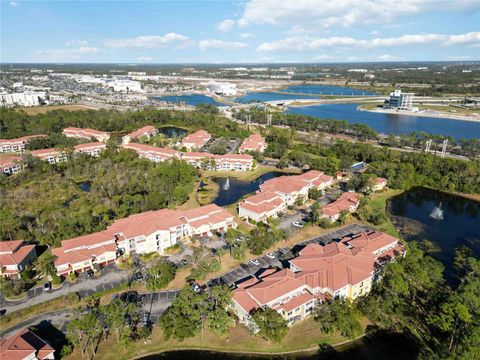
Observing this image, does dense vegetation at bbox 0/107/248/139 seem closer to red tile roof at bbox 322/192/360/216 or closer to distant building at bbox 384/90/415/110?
red tile roof at bbox 322/192/360/216

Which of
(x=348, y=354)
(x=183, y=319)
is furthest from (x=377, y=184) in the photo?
(x=183, y=319)

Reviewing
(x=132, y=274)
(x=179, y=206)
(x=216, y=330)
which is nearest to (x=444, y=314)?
(x=216, y=330)

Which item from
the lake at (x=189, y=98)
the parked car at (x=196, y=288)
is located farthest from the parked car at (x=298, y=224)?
the lake at (x=189, y=98)

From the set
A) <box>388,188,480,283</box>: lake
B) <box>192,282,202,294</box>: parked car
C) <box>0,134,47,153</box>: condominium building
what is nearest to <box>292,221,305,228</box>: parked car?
<box>388,188,480,283</box>: lake

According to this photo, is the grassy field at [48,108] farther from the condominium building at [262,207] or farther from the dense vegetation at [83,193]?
the condominium building at [262,207]

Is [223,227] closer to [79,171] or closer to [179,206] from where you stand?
[179,206]

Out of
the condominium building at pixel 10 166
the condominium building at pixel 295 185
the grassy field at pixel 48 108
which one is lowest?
the condominium building at pixel 295 185
